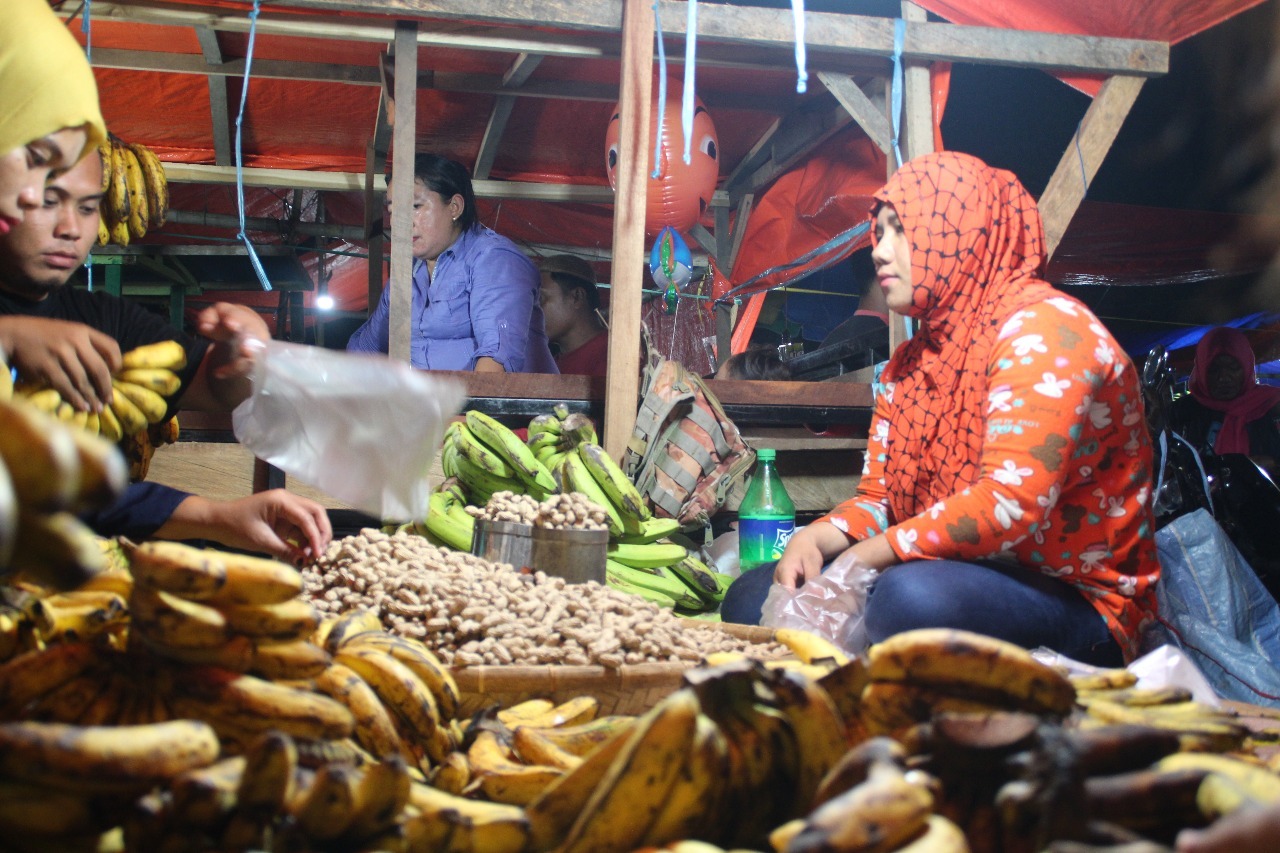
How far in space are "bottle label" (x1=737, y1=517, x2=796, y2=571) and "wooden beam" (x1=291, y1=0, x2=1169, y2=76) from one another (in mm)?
1839

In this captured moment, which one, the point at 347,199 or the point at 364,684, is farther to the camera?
the point at 347,199

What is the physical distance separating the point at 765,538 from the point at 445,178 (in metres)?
2.34

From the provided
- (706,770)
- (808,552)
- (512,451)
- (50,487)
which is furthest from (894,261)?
(50,487)

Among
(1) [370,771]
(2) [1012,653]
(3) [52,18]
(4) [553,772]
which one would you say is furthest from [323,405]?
(2) [1012,653]

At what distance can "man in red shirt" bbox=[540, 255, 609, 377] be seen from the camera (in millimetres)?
6117

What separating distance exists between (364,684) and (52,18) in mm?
1281

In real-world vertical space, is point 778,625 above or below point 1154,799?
below

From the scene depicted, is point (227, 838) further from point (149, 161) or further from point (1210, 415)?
point (1210, 415)

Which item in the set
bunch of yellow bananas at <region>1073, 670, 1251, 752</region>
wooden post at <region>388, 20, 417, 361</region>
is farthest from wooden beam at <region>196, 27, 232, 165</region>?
bunch of yellow bananas at <region>1073, 670, 1251, 752</region>

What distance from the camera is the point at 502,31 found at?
3.71 m

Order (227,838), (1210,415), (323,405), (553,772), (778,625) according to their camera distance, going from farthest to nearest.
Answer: (1210,415), (778,625), (323,405), (553,772), (227,838)

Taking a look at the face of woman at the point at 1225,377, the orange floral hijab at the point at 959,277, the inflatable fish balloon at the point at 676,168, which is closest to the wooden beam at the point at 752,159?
the inflatable fish balloon at the point at 676,168

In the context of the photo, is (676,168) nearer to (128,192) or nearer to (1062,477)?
(128,192)

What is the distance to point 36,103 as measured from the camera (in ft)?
4.80
